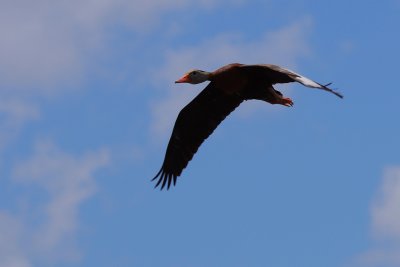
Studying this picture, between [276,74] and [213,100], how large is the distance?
2.09m

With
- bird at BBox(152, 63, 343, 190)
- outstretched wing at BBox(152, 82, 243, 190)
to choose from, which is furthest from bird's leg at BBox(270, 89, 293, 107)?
outstretched wing at BBox(152, 82, 243, 190)

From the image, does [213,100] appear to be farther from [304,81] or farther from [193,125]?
[304,81]

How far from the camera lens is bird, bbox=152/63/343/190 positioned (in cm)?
1914

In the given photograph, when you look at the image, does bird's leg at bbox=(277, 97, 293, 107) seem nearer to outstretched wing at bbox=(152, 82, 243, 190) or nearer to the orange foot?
the orange foot

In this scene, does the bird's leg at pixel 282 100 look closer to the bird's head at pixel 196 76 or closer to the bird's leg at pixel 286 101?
the bird's leg at pixel 286 101

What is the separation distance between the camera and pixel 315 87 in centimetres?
1675

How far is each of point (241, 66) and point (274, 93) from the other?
0.92 meters

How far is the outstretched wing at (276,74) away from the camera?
17.4m

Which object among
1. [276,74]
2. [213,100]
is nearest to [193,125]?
[213,100]

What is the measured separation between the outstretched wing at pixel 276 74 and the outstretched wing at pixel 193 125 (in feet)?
3.90

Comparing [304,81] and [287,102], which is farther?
[287,102]

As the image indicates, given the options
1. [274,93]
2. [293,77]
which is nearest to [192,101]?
[274,93]

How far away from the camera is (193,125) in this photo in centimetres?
2098

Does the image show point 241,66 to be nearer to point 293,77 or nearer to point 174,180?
point 293,77
